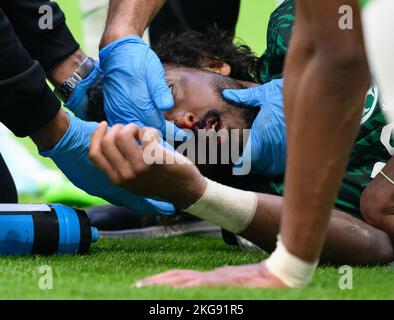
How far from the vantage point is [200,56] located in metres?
2.37

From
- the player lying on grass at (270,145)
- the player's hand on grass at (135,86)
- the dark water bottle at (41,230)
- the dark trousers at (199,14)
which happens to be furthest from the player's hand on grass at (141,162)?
the dark trousers at (199,14)

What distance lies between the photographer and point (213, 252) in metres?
2.22

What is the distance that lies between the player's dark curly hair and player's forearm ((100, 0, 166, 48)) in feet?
0.34

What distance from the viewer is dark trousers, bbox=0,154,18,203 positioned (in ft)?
7.63

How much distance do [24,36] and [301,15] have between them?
3.81 feet

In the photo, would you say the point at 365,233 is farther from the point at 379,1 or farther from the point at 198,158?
the point at 379,1

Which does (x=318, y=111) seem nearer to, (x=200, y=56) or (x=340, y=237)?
(x=340, y=237)

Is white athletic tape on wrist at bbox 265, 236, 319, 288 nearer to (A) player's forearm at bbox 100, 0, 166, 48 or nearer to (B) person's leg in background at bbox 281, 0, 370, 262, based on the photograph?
(B) person's leg in background at bbox 281, 0, 370, 262

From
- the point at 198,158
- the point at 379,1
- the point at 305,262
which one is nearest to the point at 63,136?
the point at 198,158

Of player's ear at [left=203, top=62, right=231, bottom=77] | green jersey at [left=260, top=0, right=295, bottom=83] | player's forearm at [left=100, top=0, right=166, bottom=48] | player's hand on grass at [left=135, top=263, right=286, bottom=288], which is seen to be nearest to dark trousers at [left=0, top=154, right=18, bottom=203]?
player's forearm at [left=100, top=0, right=166, bottom=48]

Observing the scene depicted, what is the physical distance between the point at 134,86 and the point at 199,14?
85 centimetres

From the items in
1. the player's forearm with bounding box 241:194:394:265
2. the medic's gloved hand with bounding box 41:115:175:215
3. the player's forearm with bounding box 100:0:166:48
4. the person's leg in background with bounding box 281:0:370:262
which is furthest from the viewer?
the player's forearm with bounding box 100:0:166:48

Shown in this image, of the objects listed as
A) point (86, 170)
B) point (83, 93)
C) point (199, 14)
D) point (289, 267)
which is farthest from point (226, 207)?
point (199, 14)

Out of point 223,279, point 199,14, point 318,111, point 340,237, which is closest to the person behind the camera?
point 318,111
